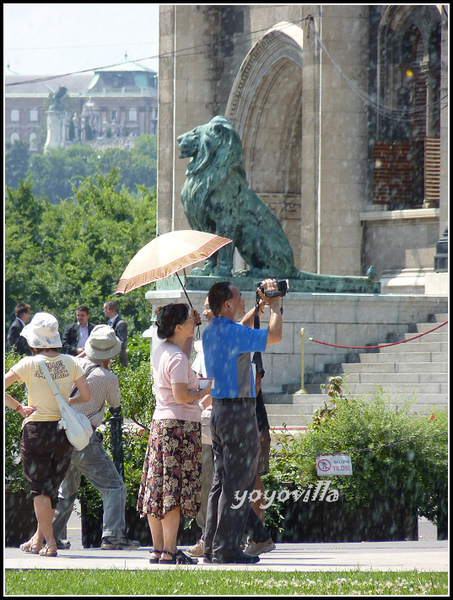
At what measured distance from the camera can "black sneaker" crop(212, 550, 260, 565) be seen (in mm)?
7504

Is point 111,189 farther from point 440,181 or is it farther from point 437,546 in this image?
point 437,546

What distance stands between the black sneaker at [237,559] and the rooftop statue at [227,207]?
9035mm

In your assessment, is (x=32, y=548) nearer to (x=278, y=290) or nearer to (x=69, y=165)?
(x=278, y=290)

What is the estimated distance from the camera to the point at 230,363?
7484mm

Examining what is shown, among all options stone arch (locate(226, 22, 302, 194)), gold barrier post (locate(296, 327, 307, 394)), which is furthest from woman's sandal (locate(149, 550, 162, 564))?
stone arch (locate(226, 22, 302, 194))

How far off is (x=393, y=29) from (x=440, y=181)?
12.7 ft

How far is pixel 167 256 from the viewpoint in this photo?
8.64 m

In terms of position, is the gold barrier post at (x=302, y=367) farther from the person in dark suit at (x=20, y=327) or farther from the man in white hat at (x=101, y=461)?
the man in white hat at (x=101, y=461)

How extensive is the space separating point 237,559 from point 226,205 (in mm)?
9283

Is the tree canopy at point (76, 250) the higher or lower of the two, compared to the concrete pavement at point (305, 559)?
higher

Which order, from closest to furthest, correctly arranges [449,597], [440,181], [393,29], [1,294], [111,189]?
[449,597], [1,294], [440,181], [393,29], [111,189]

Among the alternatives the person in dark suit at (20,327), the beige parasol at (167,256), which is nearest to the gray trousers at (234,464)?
the beige parasol at (167,256)

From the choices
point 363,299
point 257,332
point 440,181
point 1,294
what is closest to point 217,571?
point 257,332

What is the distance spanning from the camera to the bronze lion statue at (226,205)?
628 inches
